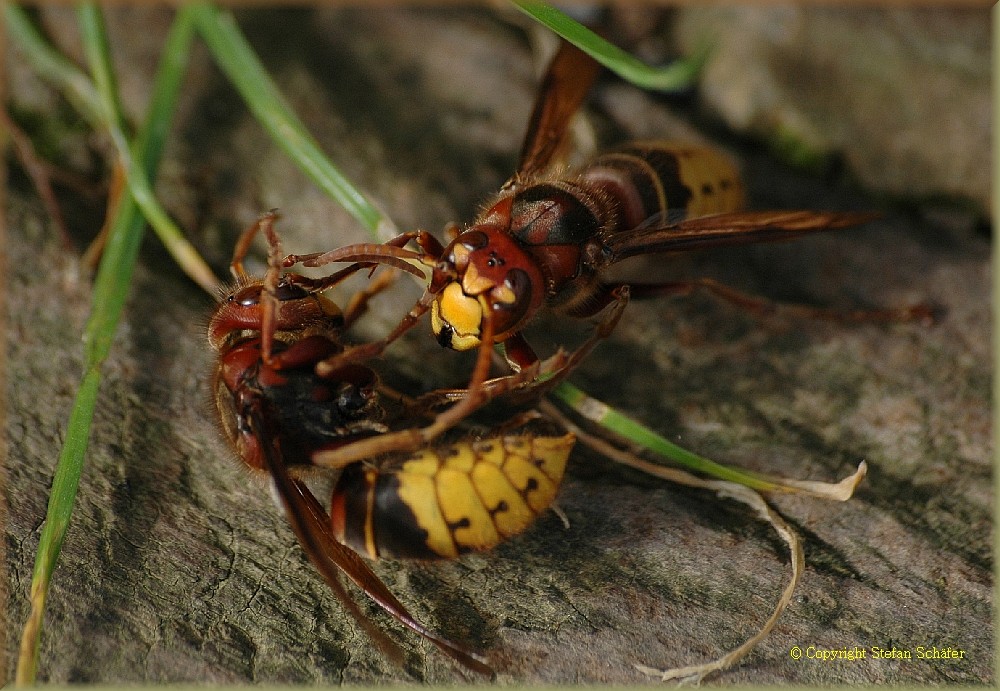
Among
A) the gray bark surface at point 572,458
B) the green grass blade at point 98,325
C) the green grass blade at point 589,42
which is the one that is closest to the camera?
the green grass blade at point 98,325

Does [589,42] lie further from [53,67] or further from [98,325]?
[53,67]

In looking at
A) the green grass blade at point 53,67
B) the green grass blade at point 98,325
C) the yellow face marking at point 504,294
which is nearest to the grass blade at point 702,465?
the yellow face marking at point 504,294

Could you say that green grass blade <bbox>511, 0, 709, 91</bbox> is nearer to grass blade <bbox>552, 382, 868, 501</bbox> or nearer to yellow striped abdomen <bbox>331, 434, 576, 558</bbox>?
grass blade <bbox>552, 382, 868, 501</bbox>

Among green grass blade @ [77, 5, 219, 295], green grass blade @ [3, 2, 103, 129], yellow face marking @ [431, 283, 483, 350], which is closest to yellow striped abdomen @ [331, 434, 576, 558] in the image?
yellow face marking @ [431, 283, 483, 350]

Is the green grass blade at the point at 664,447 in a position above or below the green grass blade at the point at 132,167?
below

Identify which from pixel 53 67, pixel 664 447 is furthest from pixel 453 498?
pixel 53 67

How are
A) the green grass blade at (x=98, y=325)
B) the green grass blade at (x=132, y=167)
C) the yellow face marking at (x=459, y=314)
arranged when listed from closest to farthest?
the green grass blade at (x=98, y=325)
the yellow face marking at (x=459, y=314)
the green grass blade at (x=132, y=167)

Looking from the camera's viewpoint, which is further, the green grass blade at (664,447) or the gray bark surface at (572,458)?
the green grass blade at (664,447)

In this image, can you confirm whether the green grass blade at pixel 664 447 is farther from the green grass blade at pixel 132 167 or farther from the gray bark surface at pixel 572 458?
the green grass blade at pixel 132 167
